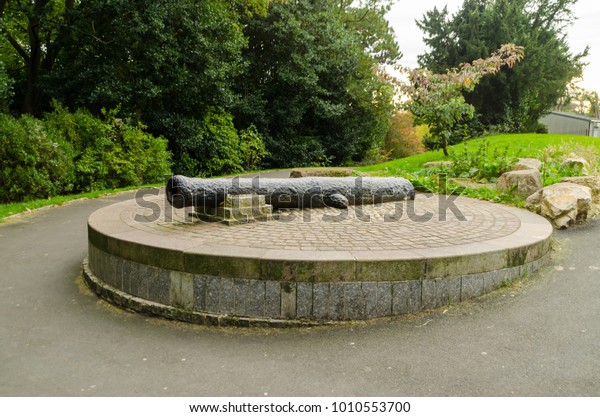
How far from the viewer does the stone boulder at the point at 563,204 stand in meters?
7.07

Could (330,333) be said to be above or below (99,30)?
below

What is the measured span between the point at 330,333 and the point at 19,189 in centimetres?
904

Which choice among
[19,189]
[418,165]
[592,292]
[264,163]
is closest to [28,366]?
[592,292]

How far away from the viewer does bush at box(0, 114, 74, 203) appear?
32.1 feet

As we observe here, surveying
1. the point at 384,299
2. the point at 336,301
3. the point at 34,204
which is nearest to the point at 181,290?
the point at 336,301

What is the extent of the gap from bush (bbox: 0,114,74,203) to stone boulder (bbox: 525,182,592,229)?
10221 millimetres

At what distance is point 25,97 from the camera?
15.9m

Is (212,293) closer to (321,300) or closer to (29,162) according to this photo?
(321,300)

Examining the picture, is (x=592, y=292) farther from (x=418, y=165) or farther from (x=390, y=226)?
(x=418, y=165)

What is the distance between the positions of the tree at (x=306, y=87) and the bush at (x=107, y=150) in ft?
22.6

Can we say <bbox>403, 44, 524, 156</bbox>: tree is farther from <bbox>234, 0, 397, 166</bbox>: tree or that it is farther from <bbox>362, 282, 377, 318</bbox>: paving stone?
<bbox>362, 282, 377, 318</bbox>: paving stone

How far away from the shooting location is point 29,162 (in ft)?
33.0

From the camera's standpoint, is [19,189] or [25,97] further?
[25,97]

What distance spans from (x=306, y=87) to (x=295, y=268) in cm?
1883
